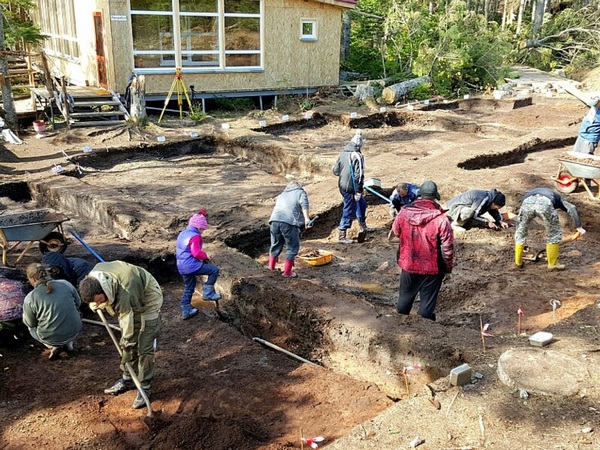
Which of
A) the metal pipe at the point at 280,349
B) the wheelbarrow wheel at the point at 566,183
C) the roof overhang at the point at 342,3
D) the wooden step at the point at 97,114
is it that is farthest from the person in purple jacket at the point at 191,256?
the roof overhang at the point at 342,3

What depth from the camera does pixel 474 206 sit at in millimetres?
8453

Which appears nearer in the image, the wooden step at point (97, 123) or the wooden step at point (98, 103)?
the wooden step at point (97, 123)

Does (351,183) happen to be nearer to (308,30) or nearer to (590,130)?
(590,130)

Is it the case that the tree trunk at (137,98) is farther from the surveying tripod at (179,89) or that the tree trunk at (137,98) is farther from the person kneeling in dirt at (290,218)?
the person kneeling in dirt at (290,218)

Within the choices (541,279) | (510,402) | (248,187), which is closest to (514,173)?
(541,279)

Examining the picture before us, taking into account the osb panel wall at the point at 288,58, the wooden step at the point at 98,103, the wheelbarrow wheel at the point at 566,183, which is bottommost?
the wheelbarrow wheel at the point at 566,183

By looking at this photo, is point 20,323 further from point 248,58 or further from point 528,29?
point 528,29

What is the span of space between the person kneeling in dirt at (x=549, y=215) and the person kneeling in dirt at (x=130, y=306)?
196 inches

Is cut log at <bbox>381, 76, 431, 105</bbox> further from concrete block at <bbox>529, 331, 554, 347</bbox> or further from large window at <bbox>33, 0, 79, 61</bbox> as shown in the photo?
concrete block at <bbox>529, 331, 554, 347</bbox>

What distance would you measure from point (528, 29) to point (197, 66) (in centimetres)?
1937

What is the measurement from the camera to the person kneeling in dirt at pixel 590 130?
33.5ft

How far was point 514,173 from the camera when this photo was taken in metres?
10.7

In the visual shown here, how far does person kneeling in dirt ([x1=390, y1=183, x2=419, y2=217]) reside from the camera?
8555 millimetres

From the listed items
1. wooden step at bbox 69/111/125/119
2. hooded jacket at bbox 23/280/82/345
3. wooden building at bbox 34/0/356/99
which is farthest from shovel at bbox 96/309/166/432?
wooden building at bbox 34/0/356/99
